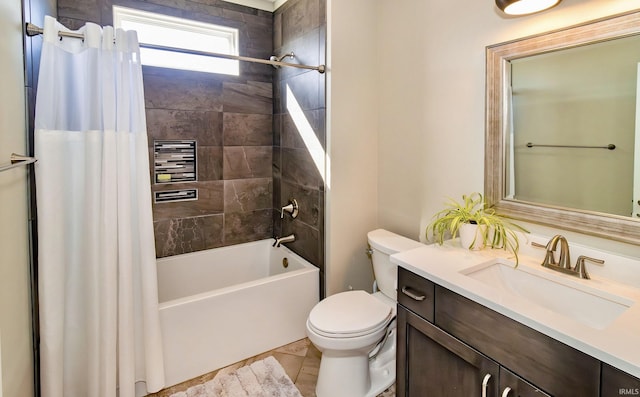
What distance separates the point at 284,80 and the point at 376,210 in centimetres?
126

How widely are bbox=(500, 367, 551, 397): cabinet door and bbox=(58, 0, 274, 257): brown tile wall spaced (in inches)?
89.2

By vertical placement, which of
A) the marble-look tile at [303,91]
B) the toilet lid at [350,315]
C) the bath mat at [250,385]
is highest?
the marble-look tile at [303,91]

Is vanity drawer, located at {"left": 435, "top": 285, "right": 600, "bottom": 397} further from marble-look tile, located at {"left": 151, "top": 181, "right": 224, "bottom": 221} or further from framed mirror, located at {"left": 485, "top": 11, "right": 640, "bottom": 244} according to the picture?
marble-look tile, located at {"left": 151, "top": 181, "right": 224, "bottom": 221}

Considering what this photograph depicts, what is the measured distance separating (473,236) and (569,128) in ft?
1.99

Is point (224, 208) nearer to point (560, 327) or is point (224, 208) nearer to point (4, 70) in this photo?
point (4, 70)

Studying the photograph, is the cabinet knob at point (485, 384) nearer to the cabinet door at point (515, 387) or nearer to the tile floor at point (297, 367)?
the cabinet door at point (515, 387)

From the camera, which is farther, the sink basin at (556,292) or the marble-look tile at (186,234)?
the marble-look tile at (186,234)

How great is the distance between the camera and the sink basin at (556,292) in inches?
49.1

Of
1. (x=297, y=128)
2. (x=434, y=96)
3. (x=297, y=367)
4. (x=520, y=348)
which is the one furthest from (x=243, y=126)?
(x=520, y=348)

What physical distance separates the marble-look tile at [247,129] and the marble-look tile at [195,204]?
379 mm

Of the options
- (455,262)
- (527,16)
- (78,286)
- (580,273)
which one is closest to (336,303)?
(455,262)

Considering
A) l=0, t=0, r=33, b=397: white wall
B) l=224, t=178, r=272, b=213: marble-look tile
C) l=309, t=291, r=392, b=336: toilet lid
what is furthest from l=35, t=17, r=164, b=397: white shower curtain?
l=224, t=178, r=272, b=213: marble-look tile

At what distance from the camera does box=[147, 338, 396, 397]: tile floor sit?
200cm

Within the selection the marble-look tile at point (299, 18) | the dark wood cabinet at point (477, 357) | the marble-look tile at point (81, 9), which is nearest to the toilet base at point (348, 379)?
the dark wood cabinet at point (477, 357)
